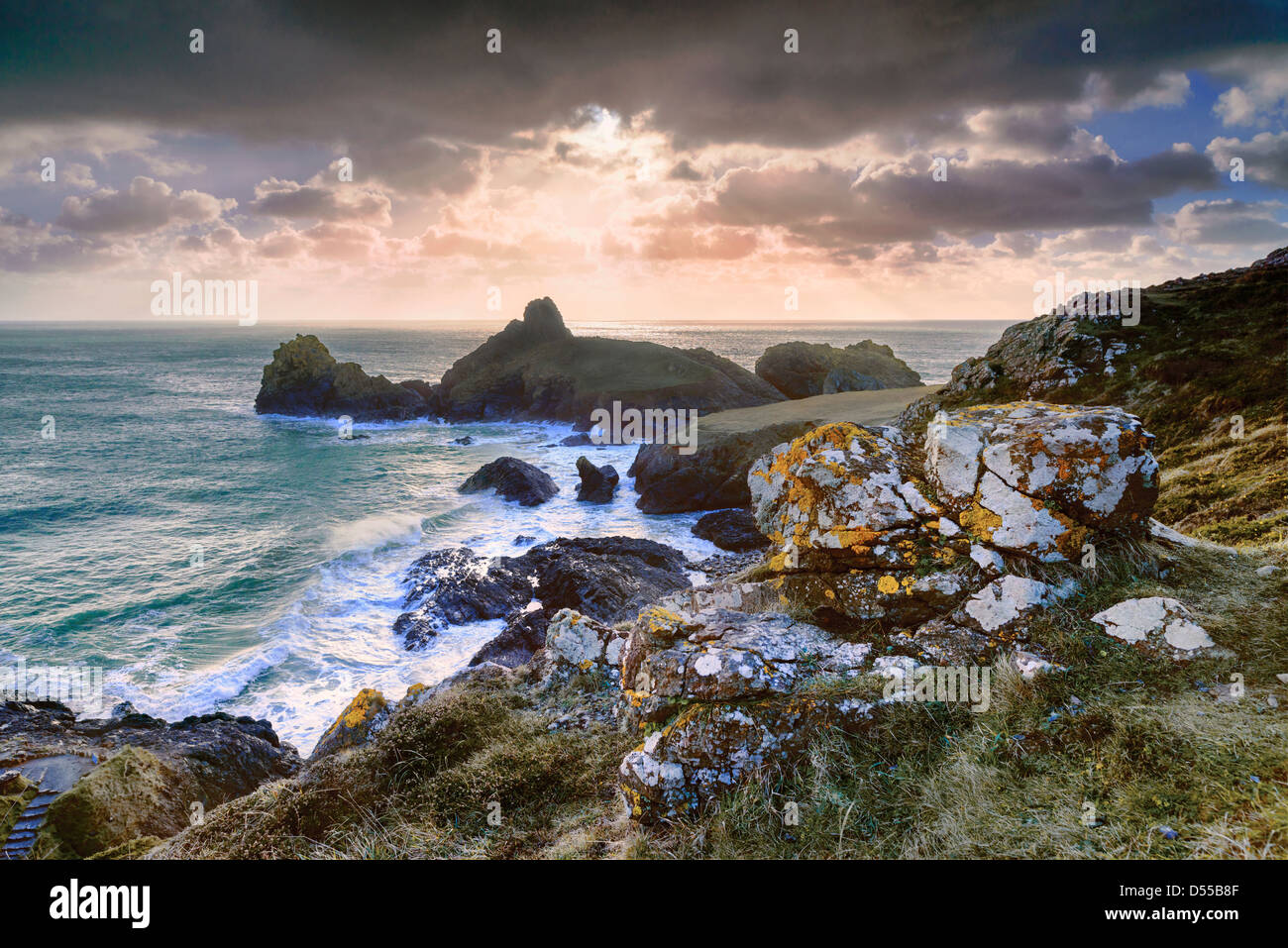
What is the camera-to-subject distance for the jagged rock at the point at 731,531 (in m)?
21.7

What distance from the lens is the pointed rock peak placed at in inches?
2586

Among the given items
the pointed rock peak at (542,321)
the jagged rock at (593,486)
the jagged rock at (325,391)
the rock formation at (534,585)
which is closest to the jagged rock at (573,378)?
the pointed rock peak at (542,321)

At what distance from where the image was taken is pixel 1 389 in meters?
69.7

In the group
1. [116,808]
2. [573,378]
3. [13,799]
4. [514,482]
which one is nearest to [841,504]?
[116,808]

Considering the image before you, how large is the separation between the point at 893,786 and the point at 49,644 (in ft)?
71.8

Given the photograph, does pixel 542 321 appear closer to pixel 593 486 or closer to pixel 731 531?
pixel 593 486

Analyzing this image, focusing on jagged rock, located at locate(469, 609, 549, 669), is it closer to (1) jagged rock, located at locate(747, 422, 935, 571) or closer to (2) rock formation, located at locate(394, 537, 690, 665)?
(2) rock formation, located at locate(394, 537, 690, 665)

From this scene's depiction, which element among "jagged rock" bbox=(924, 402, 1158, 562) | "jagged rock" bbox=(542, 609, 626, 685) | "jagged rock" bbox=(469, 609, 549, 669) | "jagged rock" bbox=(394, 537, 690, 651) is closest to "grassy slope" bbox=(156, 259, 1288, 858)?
"jagged rock" bbox=(924, 402, 1158, 562)

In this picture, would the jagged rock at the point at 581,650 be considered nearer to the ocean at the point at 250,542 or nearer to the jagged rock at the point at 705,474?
the ocean at the point at 250,542

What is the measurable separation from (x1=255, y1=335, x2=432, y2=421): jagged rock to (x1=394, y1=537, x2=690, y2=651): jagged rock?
38516mm

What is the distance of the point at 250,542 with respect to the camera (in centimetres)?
2244

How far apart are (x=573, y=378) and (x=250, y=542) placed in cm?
3749

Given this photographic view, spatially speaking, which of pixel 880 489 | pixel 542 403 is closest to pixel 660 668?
pixel 880 489
